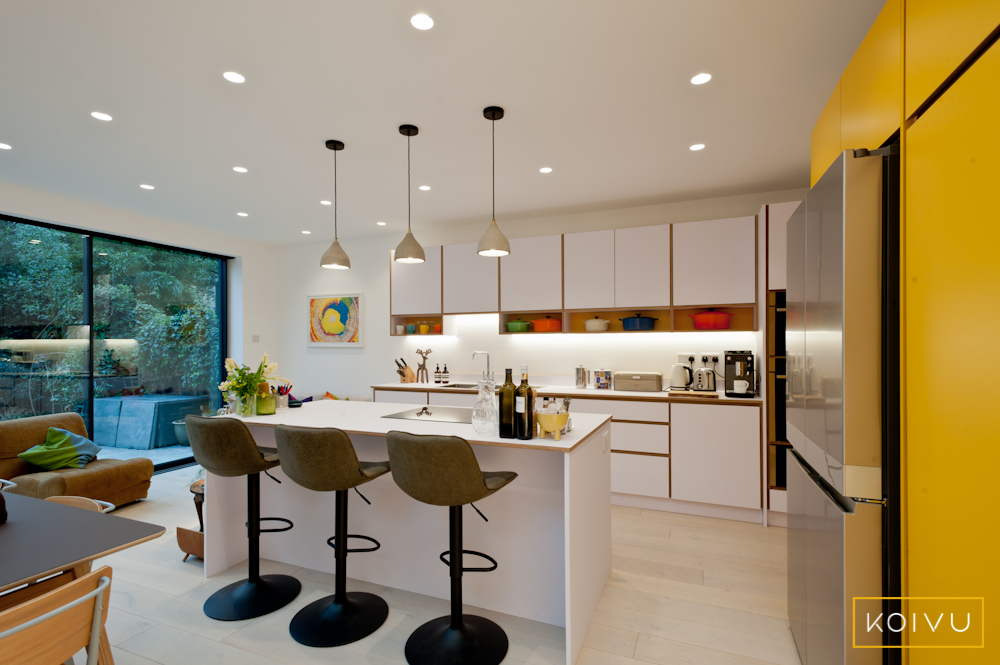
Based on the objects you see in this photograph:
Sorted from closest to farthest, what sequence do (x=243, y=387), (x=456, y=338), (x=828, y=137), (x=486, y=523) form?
(x=828, y=137)
(x=486, y=523)
(x=243, y=387)
(x=456, y=338)

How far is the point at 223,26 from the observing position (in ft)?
7.00

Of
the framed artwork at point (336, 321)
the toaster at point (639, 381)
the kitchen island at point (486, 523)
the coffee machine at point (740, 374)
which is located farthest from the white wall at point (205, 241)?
the coffee machine at point (740, 374)

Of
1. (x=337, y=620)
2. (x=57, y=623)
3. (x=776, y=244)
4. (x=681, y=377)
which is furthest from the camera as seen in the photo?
(x=681, y=377)

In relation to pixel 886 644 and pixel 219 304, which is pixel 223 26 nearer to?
pixel 886 644

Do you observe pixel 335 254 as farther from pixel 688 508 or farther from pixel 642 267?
pixel 688 508

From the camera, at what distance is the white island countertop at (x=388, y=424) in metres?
2.16

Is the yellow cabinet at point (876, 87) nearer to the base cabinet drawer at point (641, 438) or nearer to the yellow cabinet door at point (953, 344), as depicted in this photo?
the yellow cabinet door at point (953, 344)

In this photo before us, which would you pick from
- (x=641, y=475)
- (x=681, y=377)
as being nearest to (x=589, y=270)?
(x=681, y=377)

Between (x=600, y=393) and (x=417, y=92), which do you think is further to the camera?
(x=600, y=393)

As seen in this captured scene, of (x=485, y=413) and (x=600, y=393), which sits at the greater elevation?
(x=485, y=413)

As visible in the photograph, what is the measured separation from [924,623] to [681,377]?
326 cm

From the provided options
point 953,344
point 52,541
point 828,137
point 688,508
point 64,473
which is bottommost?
point 688,508

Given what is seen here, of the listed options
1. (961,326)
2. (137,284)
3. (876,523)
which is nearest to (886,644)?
(876,523)

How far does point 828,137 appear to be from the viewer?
2.16 metres
